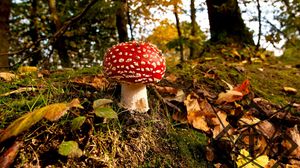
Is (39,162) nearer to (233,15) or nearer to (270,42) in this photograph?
(270,42)

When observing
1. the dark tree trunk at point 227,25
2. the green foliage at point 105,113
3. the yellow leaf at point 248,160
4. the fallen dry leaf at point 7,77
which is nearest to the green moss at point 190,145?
the yellow leaf at point 248,160

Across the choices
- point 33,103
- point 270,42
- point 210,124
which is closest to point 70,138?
point 33,103

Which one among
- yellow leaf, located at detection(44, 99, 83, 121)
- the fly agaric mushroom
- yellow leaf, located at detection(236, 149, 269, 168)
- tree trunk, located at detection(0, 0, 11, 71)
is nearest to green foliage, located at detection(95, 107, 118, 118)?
yellow leaf, located at detection(44, 99, 83, 121)

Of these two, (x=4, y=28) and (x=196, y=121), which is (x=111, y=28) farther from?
(x=196, y=121)

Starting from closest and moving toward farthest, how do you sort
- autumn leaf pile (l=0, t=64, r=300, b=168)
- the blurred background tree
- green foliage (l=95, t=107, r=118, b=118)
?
autumn leaf pile (l=0, t=64, r=300, b=168) < green foliage (l=95, t=107, r=118, b=118) < the blurred background tree

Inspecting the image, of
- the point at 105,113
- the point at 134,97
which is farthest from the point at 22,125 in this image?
the point at 134,97

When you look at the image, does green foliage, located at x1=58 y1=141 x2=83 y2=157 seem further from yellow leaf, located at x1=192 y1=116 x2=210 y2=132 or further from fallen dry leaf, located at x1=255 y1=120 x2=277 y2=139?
fallen dry leaf, located at x1=255 y1=120 x2=277 y2=139
